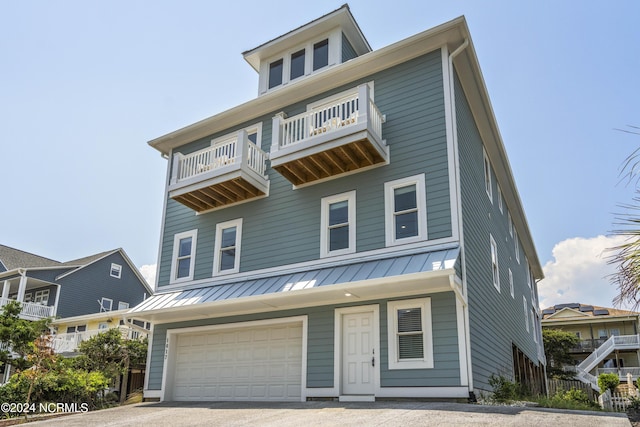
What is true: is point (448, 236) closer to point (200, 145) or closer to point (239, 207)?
point (239, 207)

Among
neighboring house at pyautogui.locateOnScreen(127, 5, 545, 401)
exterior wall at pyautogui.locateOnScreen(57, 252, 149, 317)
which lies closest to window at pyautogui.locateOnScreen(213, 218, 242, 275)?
neighboring house at pyautogui.locateOnScreen(127, 5, 545, 401)

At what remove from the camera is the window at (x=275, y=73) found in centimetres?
1720

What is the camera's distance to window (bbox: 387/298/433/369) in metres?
10.7

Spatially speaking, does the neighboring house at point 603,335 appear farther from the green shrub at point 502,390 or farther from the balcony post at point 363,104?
the balcony post at point 363,104

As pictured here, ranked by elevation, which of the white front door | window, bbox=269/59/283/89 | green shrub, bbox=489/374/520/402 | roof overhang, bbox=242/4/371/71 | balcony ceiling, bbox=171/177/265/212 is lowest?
green shrub, bbox=489/374/520/402

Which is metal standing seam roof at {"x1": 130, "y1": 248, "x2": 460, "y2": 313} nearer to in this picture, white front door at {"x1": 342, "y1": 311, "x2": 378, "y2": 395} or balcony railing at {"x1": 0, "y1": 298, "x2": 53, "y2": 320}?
white front door at {"x1": 342, "y1": 311, "x2": 378, "y2": 395}

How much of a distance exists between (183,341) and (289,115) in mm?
7381

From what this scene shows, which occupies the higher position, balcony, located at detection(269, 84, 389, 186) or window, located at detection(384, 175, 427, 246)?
balcony, located at detection(269, 84, 389, 186)

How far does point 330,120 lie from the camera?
503 inches

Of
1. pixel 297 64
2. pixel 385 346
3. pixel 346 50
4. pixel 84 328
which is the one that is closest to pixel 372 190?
pixel 385 346

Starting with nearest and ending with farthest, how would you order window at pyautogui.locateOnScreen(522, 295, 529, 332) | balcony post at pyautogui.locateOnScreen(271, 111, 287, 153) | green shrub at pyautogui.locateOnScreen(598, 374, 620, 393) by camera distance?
balcony post at pyautogui.locateOnScreen(271, 111, 287, 153) → window at pyautogui.locateOnScreen(522, 295, 529, 332) → green shrub at pyautogui.locateOnScreen(598, 374, 620, 393)

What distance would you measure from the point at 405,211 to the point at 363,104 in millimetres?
2765

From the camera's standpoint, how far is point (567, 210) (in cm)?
1174

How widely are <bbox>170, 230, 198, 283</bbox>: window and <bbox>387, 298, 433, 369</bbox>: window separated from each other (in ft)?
22.7
